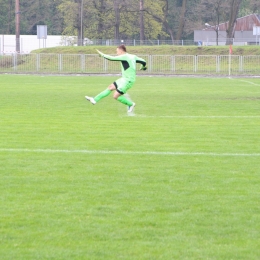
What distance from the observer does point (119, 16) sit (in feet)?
271

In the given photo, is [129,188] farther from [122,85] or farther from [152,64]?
[152,64]

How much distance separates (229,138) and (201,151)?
77.6 inches

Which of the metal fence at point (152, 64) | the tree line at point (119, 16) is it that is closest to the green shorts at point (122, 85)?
the metal fence at point (152, 64)

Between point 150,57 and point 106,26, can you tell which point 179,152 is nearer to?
point 150,57

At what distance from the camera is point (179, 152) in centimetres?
1141

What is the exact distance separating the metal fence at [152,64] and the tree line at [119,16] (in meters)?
20.8

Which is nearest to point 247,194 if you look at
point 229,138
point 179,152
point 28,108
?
point 179,152

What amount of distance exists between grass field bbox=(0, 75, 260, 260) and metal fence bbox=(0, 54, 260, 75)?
1345 inches

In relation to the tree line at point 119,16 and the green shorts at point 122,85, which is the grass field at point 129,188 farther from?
the tree line at point 119,16

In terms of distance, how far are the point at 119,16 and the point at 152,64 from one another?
32289 mm

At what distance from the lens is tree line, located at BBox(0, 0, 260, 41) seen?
258ft

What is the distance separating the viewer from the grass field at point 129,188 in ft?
20.0

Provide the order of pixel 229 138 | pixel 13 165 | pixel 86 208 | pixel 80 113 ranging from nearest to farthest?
pixel 86 208 < pixel 13 165 < pixel 229 138 < pixel 80 113

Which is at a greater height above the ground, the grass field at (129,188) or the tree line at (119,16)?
the tree line at (119,16)
